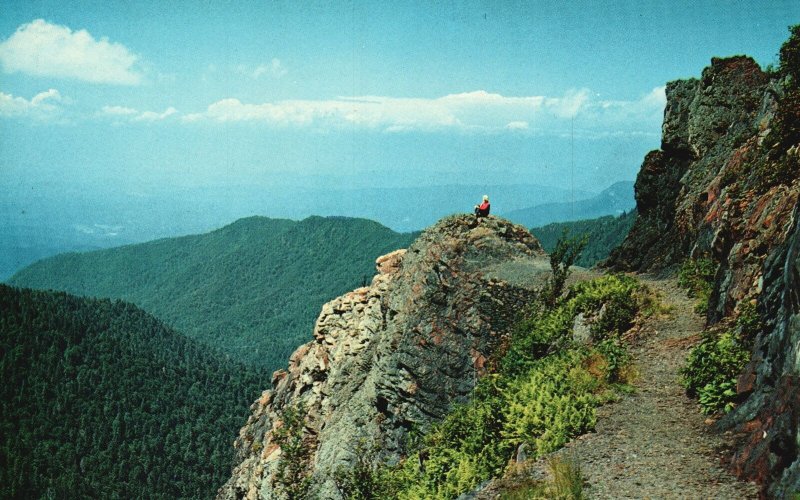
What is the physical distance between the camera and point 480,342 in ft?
78.9

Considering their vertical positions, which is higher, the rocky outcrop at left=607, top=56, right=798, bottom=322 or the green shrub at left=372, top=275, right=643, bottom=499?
the rocky outcrop at left=607, top=56, right=798, bottom=322

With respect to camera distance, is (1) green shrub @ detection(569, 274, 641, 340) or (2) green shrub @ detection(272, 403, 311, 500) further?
(2) green shrub @ detection(272, 403, 311, 500)

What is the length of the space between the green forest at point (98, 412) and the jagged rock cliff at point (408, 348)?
128 meters

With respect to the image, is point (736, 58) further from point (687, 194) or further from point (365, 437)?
point (365, 437)

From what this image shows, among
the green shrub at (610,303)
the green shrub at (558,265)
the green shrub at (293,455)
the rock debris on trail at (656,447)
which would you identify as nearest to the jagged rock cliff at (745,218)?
the rock debris on trail at (656,447)

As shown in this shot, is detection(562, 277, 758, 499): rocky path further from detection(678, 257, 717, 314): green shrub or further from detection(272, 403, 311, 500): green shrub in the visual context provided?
detection(272, 403, 311, 500): green shrub

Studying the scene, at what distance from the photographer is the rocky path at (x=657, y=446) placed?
9398mm

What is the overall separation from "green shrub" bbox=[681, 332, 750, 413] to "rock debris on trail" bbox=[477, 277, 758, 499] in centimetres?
35

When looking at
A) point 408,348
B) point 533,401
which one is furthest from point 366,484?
point 533,401

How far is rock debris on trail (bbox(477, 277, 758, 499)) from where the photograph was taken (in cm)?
940

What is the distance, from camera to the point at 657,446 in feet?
36.1

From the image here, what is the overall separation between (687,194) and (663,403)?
1573 centimetres

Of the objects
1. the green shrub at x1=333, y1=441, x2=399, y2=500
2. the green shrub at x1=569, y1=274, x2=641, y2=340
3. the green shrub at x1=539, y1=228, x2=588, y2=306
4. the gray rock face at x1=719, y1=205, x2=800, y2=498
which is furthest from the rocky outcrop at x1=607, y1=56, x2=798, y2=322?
the green shrub at x1=333, y1=441, x2=399, y2=500

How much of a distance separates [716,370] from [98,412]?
589ft
